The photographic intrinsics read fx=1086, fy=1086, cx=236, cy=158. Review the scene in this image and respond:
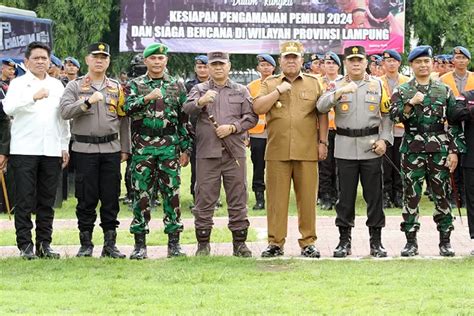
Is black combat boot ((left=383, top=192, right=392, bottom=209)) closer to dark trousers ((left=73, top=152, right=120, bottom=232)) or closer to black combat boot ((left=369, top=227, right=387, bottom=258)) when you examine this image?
black combat boot ((left=369, top=227, right=387, bottom=258))

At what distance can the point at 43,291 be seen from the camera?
924 centimetres

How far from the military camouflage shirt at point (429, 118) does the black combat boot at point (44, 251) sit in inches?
148

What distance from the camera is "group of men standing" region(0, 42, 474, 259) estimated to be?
11047mm

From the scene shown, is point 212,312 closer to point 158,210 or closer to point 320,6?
point 158,210

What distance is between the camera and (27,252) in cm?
1116

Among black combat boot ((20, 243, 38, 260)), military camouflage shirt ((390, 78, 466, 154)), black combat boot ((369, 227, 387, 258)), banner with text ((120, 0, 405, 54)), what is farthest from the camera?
banner with text ((120, 0, 405, 54))

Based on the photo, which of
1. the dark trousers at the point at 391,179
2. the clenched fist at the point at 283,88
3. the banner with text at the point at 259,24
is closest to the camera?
the clenched fist at the point at 283,88

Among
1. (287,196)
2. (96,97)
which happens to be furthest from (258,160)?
(96,97)

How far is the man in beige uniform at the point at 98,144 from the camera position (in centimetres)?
1111

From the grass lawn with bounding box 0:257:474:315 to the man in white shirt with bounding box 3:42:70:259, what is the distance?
438mm

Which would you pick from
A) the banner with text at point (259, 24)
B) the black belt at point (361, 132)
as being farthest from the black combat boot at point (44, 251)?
the banner with text at point (259, 24)

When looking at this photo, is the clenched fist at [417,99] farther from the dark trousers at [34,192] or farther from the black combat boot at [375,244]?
the dark trousers at [34,192]

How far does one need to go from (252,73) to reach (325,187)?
49.2ft

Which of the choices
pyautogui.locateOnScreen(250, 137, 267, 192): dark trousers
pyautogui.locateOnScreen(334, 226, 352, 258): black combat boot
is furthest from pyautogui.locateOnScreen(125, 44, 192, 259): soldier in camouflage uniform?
pyautogui.locateOnScreen(250, 137, 267, 192): dark trousers
